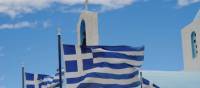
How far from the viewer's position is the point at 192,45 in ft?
96.1

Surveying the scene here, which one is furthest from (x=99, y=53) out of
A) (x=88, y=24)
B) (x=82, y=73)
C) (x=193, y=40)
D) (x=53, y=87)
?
(x=193, y=40)

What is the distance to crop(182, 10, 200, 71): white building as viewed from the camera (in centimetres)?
2823

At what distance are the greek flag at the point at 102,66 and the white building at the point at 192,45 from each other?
1247 cm

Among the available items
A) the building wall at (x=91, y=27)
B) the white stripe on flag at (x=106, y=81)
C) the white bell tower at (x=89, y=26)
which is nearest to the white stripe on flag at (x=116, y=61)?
the white stripe on flag at (x=106, y=81)

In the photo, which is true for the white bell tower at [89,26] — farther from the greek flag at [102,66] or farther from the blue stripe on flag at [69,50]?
the blue stripe on flag at [69,50]

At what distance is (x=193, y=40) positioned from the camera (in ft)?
95.5

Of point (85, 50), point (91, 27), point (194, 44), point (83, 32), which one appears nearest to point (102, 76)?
point (85, 50)

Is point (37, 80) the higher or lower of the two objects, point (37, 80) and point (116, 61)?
the lower

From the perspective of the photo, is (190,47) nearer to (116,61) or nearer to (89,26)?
(89,26)

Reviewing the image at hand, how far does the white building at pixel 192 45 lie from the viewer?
92.6ft

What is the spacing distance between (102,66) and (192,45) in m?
14.2

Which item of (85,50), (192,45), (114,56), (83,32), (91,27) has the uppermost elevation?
(91,27)

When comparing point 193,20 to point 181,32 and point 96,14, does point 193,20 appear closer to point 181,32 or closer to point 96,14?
point 181,32

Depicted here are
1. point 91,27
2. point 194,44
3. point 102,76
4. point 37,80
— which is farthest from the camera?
point 194,44
